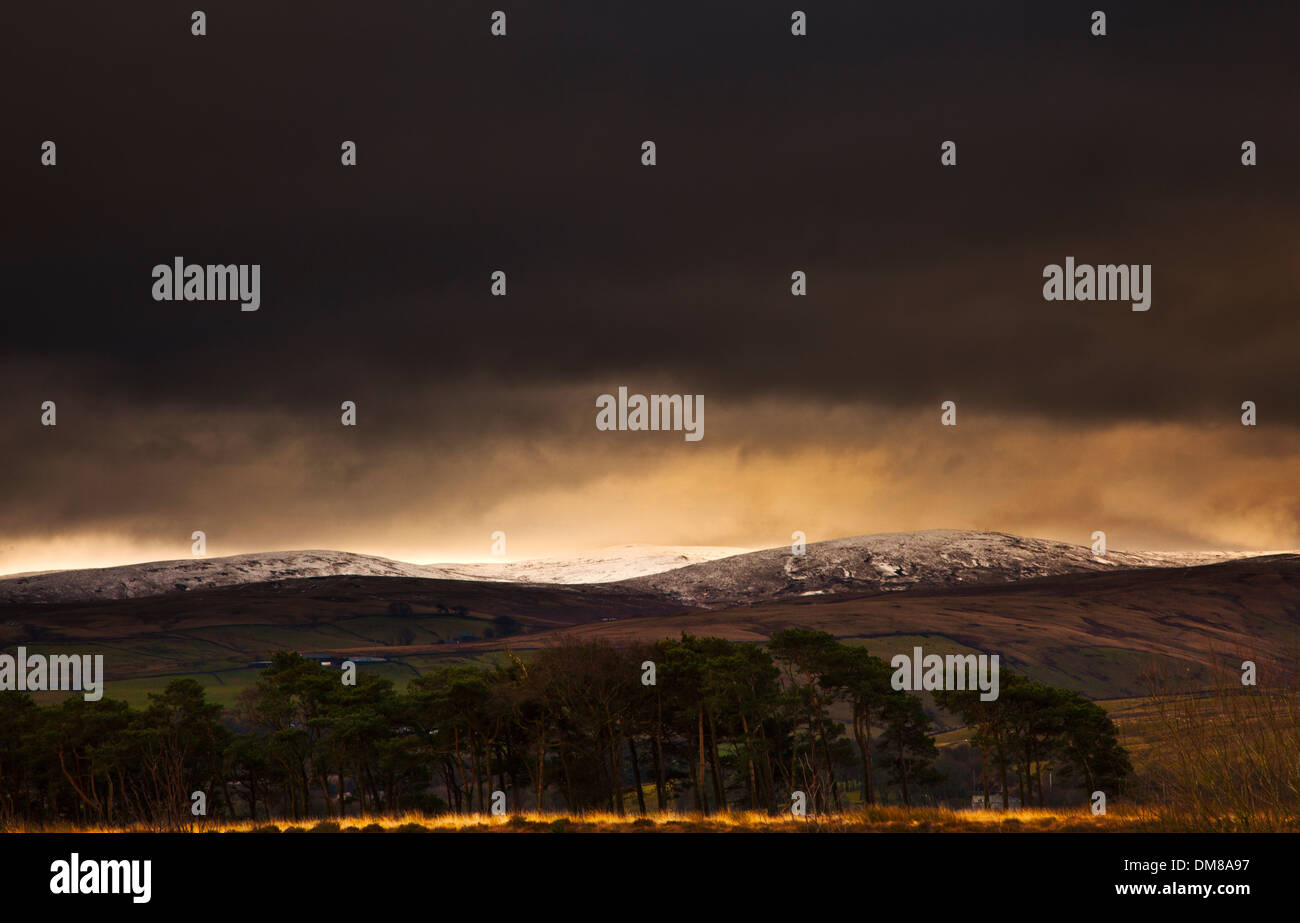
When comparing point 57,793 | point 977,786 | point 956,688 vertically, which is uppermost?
point 956,688

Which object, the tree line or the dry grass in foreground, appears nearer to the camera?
the dry grass in foreground

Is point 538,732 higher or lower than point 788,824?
lower

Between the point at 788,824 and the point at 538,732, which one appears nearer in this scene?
the point at 788,824

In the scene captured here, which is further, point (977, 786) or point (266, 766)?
point (977, 786)

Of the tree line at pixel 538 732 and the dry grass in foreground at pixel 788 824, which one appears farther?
the tree line at pixel 538 732

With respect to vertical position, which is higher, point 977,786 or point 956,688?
point 956,688
